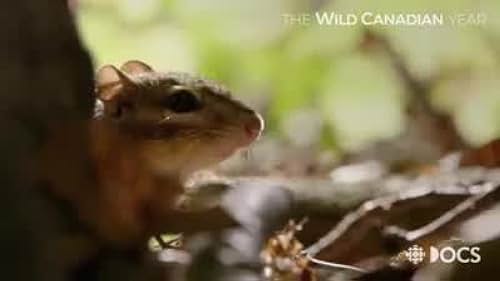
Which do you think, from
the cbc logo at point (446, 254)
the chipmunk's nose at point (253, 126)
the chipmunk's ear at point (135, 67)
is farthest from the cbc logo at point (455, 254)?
the chipmunk's ear at point (135, 67)

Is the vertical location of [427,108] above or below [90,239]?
above

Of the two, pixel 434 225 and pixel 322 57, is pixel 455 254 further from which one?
pixel 322 57

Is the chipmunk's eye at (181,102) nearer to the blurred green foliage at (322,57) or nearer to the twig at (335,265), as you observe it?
the blurred green foliage at (322,57)

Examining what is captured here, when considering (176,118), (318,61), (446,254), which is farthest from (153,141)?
(446,254)

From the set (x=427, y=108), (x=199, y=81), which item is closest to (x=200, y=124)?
(x=199, y=81)

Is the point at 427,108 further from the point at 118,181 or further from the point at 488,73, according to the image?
the point at 118,181

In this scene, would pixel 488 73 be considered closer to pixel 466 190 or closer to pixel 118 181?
pixel 466 190
